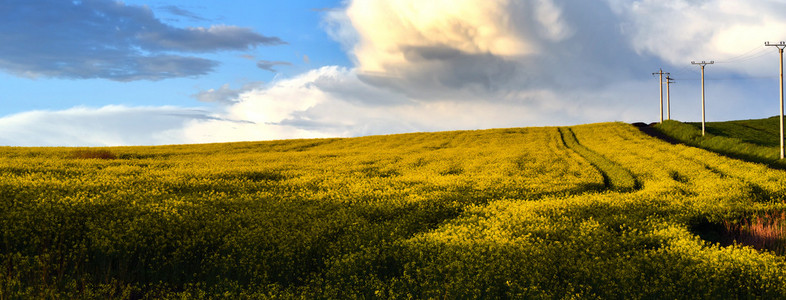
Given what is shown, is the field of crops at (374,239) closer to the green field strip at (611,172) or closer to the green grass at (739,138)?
the green field strip at (611,172)

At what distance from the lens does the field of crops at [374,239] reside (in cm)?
866

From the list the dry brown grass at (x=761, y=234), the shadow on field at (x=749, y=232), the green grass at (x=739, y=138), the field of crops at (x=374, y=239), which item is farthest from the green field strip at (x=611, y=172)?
the green grass at (x=739, y=138)

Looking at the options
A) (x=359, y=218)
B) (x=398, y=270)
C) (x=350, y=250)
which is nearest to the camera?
(x=398, y=270)

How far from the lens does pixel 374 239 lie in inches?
460

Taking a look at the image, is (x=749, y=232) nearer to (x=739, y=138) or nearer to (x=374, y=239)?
(x=374, y=239)

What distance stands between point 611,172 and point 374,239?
22784 millimetres

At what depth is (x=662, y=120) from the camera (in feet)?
225

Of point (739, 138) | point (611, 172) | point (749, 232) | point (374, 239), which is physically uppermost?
point (739, 138)

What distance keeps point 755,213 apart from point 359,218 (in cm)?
1358

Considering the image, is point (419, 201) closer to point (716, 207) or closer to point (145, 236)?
point (145, 236)

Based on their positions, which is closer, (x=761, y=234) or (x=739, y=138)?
(x=761, y=234)

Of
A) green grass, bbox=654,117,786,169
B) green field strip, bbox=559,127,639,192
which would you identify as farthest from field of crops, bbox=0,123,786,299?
green grass, bbox=654,117,786,169

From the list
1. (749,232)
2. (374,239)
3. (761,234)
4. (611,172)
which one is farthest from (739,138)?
(374,239)

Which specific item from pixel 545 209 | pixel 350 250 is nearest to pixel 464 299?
pixel 350 250
